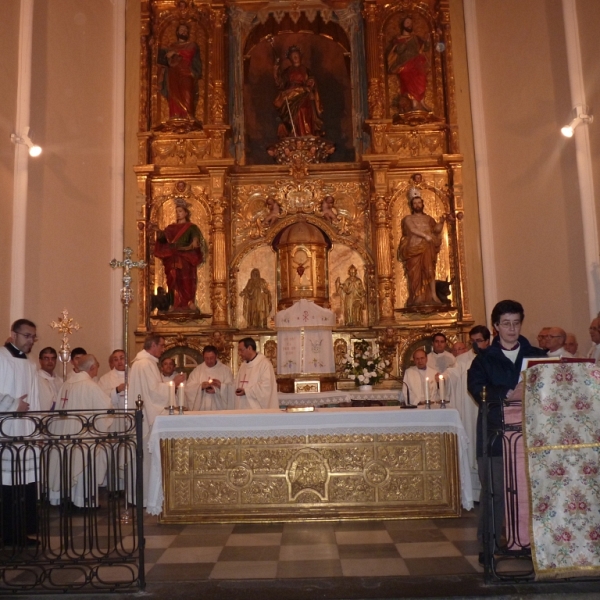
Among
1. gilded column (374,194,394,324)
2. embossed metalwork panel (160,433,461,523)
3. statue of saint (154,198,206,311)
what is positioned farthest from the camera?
statue of saint (154,198,206,311)

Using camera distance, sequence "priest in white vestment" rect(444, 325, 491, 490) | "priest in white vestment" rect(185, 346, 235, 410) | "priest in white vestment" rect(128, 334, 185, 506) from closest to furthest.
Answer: "priest in white vestment" rect(444, 325, 491, 490) → "priest in white vestment" rect(128, 334, 185, 506) → "priest in white vestment" rect(185, 346, 235, 410)

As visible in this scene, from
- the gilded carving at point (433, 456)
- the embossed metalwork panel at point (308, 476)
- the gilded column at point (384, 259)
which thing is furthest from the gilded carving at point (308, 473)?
the gilded column at point (384, 259)

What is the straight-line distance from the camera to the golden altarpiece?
12.3m

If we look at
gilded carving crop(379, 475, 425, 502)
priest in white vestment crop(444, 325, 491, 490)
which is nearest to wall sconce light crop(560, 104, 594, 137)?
priest in white vestment crop(444, 325, 491, 490)

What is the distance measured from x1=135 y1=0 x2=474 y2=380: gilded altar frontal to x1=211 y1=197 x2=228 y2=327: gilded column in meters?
0.02

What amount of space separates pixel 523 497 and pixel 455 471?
1.84 m

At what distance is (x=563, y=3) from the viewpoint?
32.0 ft

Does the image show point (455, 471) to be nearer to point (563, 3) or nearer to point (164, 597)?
point (164, 597)

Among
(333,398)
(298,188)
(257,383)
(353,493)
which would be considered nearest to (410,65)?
(298,188)

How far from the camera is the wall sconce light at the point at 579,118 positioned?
9273 mm

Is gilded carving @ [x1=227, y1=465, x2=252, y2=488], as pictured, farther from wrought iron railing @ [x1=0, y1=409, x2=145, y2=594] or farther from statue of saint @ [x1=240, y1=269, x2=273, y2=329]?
statue of saint @ [x1=240, y1=269, x2=273, y2=329]

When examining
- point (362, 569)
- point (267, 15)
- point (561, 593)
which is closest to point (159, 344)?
point (362, 569)

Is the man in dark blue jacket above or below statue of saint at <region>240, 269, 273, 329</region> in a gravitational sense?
below

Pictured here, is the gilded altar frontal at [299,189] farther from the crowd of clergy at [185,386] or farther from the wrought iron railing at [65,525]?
the wrought iron railing at [65,525]
